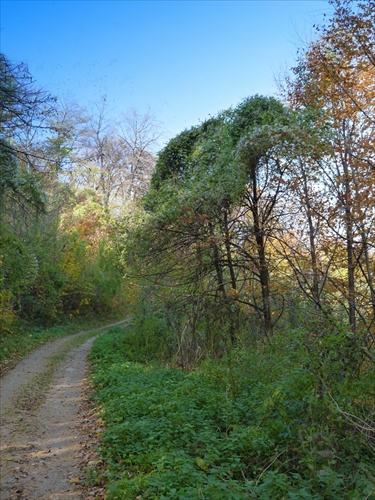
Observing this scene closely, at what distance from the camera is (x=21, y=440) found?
277 inches

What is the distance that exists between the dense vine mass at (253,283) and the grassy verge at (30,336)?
4.24 ft

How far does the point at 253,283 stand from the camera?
12469 mm

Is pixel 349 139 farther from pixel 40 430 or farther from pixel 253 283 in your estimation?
pixel 40 430

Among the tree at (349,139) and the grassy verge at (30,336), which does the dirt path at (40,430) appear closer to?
the grassy verge at (30,336)

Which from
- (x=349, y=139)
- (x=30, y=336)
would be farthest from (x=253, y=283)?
(x=30, y=336)

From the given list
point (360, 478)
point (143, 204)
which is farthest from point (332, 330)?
point (143, 204)

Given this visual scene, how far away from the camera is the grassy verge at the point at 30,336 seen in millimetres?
14719

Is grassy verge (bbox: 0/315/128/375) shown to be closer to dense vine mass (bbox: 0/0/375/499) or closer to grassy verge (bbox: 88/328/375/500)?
dense vine mass (bbox: 0/0/375/499)

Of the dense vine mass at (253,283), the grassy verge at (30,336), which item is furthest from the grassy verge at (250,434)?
the grassy verge at (30,336)

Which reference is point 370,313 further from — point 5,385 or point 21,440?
point 5,385

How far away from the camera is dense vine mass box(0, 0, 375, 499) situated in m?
5.44

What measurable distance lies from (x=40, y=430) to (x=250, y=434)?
387 cm

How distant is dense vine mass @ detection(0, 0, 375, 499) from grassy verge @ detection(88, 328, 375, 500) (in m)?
0.03

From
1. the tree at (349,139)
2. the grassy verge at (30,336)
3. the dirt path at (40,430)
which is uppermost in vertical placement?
the tree at (349,139)
